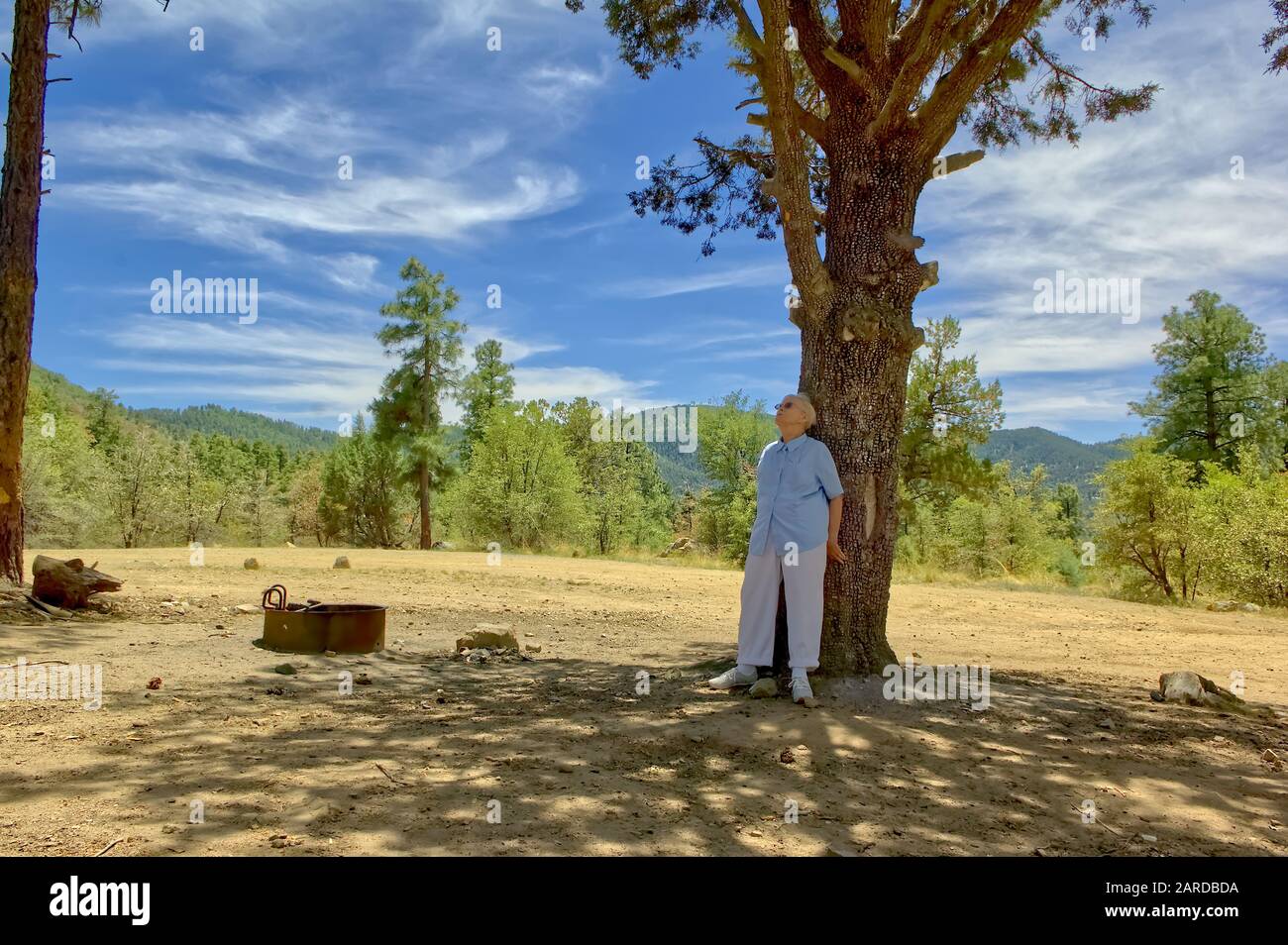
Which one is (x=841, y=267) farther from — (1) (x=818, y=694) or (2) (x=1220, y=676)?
(2) (x=1220, y=676)

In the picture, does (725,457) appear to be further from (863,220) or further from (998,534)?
(863,220)

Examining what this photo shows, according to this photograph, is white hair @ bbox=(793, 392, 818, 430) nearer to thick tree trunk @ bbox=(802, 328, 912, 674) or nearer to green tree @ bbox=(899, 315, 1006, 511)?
thick tree trunk @ bbox=(802, 328, 912, 674)

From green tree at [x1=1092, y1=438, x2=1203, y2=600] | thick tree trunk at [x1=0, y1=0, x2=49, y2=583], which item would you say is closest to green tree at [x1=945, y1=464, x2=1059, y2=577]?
green tree at [x1=1092, y1=438, x2=1203, y2=600]

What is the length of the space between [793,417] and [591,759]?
3059 mm

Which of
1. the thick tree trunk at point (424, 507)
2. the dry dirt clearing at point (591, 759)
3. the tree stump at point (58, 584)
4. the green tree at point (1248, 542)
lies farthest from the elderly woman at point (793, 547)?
the thick tree trunk at point (424, 507)

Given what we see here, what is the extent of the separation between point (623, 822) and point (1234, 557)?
2167cm

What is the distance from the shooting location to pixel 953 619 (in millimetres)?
Result: 12672

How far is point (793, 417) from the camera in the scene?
6.14 meters

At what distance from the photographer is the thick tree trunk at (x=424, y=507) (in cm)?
3656

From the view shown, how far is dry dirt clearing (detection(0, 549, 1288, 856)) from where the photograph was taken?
3311 millimetres

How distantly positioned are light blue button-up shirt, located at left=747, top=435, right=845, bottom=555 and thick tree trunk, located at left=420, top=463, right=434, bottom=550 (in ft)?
104

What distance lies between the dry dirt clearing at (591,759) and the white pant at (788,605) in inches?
15.4
